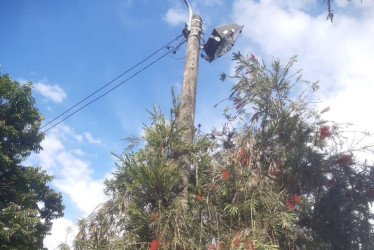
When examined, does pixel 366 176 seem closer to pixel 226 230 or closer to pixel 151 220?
pixel 226 230

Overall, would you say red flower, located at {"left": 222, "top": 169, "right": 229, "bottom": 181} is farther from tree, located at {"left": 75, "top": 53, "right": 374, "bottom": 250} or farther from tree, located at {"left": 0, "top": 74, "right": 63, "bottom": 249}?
tree, located at {"left": 0, "top": 74, "right": 63, "bottom": 249}

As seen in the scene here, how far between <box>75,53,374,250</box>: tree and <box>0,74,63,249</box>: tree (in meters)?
6.68

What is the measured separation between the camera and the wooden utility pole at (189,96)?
13.3ft

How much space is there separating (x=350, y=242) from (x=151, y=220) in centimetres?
518

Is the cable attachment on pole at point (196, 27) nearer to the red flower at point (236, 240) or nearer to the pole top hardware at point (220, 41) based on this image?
the pole top hardware at point (220, 41)

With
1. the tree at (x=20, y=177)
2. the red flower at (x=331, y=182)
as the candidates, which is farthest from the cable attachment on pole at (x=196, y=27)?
the tree at (x=20, y=177)

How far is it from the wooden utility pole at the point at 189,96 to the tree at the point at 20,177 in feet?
27.9

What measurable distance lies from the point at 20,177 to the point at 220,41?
10.8m

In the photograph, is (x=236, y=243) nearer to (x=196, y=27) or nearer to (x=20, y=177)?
(x=196, y=27)

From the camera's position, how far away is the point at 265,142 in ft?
19.0

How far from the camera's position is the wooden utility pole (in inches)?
160

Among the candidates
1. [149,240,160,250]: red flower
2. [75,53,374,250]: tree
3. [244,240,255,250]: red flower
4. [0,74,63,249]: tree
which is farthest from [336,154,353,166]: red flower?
[0,74,63,249]: tree

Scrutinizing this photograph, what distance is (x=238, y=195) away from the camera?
392 centimetres

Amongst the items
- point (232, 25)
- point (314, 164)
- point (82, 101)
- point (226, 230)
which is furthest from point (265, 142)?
point (82, 101)
